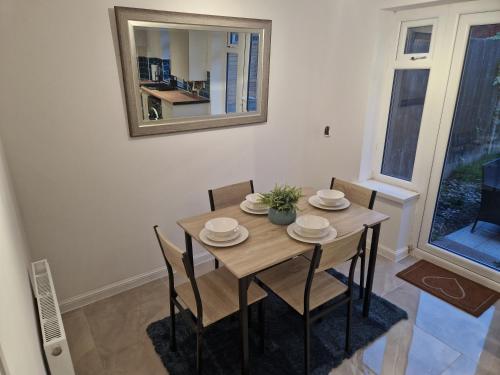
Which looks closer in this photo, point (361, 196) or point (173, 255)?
point (173, 255)

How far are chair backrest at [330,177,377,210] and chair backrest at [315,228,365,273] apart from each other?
0.65 metres

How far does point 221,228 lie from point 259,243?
232mm

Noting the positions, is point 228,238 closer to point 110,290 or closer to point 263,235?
point 263,235

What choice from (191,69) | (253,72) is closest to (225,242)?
(191,69)

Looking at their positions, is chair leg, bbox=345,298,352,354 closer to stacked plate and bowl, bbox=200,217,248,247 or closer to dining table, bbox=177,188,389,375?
dining table, bbox=177,188,389,375

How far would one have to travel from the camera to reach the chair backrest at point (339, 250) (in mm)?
1693

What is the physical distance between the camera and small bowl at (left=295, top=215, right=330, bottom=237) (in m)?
1.88

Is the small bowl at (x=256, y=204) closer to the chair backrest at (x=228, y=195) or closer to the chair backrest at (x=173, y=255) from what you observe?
the chair backrest at (x=228, y=195)

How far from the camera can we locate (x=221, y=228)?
1.91 m

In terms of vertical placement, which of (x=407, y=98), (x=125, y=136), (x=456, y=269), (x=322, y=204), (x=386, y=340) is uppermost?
(x=407, y=98)

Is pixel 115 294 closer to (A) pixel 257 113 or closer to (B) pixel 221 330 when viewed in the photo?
(B) pixel 221 330

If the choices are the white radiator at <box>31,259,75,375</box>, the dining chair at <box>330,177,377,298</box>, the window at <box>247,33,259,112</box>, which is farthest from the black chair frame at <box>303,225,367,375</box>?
the window at <box>247,33,259,112</box>

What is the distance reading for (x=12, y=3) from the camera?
1.83m

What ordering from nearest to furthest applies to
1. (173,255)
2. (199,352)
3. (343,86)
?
(173,255) → (199,352) → (343,86)
